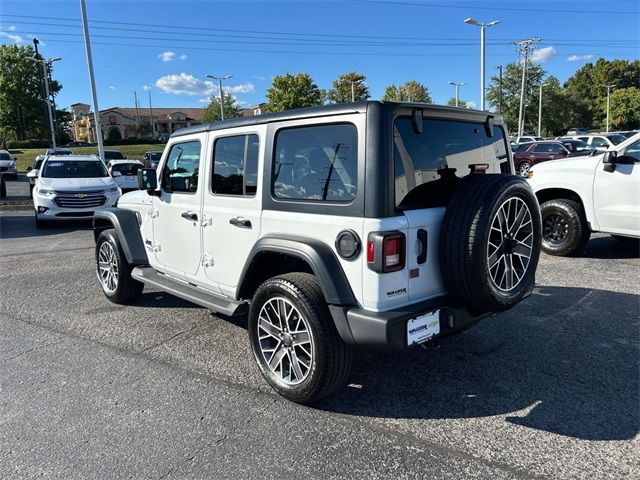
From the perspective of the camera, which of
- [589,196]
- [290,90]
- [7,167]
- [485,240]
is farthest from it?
[290,90]

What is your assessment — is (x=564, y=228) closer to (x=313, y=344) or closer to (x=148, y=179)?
(x=313, y=344)

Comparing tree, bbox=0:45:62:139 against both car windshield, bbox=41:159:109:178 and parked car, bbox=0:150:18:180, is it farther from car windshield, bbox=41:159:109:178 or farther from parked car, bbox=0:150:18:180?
car windshield, bbox=41:159:109:178

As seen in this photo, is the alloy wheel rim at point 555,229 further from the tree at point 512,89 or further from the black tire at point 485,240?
the tree at point 512,89

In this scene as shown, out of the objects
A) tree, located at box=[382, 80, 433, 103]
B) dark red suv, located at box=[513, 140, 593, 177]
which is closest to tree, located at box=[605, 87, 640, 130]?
tree, located at box=[382, 80, 433, 103]

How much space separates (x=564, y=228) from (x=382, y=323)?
550 centimetres

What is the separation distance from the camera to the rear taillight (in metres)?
2.65

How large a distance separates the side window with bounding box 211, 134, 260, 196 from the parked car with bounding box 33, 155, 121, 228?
311 inches

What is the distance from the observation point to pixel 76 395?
10.9ft

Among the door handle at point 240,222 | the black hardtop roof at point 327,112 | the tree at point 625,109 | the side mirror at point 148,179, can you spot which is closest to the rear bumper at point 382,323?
the door handle at point 240,222

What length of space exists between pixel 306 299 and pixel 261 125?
4.42 feet

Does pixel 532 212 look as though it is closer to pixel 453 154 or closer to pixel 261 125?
pixel 453 154

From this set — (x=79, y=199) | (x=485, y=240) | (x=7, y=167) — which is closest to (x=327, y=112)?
(x=485, y=240)

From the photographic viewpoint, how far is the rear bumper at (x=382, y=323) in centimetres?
266

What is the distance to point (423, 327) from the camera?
283 cm
